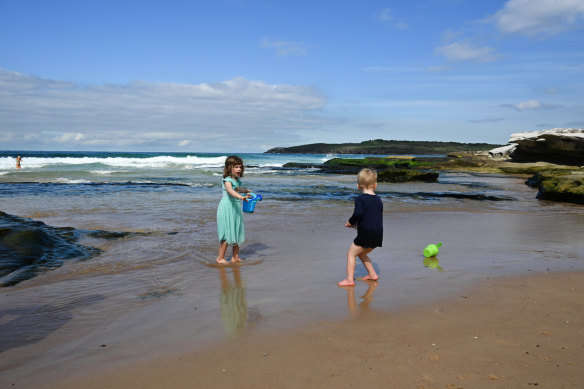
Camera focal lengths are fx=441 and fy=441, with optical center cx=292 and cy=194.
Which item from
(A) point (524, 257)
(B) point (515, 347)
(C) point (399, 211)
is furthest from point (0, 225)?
(C) point (399, 211)

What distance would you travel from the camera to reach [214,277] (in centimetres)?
552

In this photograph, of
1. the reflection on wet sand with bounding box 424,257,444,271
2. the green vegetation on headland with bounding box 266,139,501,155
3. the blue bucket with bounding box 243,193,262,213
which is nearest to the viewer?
the reflection on wet sand with bounding box 424,257,444,271

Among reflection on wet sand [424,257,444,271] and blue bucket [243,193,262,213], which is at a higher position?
blue bucket [243,193,262,213]

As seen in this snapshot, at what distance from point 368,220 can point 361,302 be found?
1.15 meters

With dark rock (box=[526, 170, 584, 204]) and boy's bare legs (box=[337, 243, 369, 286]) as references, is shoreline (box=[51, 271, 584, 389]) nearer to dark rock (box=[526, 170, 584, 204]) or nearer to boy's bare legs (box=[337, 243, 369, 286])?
boy's bare legs (box=[337, 243, 369, 286])

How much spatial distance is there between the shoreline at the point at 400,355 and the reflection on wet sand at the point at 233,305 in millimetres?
256

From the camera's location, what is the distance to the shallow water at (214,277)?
138 inches

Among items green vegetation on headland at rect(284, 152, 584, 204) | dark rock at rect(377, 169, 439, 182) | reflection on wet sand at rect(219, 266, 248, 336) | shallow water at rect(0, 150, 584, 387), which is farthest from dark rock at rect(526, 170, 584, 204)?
reflection on wet sand at rect(219, 266, 248, 336)

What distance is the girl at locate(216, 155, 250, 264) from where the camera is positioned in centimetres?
638

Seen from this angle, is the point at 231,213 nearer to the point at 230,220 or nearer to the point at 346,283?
the point at 230,220

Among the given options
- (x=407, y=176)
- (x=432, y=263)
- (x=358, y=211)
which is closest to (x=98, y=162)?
(x=407, y=176)

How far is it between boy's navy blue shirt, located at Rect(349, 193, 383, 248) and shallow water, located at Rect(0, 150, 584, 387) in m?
0.50

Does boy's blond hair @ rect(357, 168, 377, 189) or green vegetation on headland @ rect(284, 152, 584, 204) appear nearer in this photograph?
boy's blond hair @ rect(357, 168, 377, 189)

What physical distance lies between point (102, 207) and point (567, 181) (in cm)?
1513
